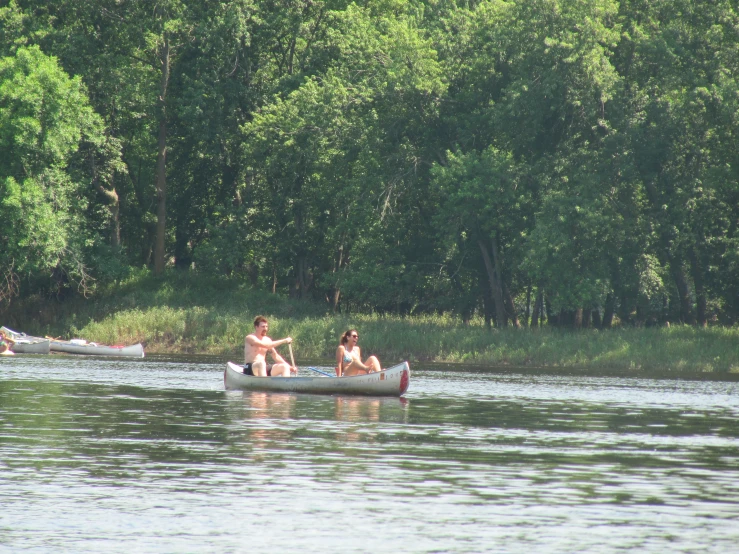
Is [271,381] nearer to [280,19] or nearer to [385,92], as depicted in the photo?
[385,92]

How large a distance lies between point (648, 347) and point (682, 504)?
107 ft

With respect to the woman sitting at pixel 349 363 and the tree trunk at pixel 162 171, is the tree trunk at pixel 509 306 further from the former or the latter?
the woman sitting at pixel 349 363

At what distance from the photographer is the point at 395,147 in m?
57.6

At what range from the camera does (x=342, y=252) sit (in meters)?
63.6

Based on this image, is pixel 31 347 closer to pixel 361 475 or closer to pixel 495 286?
pixel 495 286

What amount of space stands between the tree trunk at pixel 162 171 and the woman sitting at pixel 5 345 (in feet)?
53.9

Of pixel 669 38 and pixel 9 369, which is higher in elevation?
pixel 669 38

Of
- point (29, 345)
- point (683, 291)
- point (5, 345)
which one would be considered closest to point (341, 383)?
point (5, 345)

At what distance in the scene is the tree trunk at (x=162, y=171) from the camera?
61781 mm

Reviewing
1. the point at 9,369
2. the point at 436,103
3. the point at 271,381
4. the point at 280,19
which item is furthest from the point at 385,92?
the point at 271,381

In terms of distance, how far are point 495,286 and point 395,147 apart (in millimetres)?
8248

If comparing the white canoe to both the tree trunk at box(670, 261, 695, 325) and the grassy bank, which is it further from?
the tree trunk at box(670, 261, 695, 325)

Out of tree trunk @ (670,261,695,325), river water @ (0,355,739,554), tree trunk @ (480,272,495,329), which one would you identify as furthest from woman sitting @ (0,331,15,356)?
tree trunk @ (670,261,695,325)

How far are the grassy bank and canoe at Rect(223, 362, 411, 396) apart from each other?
18.5 m
